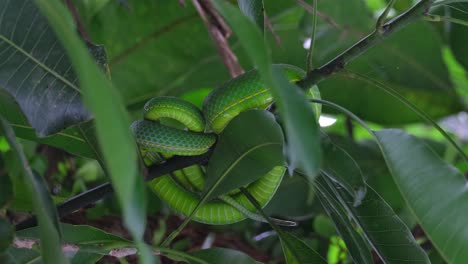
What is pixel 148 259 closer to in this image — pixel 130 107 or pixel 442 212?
pixel 442 212

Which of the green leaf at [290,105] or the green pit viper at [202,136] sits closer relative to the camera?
the green leaf at [290,105]

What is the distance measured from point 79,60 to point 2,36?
0.47 metres

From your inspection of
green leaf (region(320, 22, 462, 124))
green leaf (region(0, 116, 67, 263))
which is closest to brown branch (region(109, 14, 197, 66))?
green leaf (region(320, 22, 462, 124))

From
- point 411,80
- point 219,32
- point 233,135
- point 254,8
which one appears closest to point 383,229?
point 233,135

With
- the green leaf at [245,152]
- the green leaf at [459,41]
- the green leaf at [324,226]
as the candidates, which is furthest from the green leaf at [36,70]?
the green leaf at [459,41]

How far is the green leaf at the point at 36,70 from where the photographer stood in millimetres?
873

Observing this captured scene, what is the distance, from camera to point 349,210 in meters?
1.04

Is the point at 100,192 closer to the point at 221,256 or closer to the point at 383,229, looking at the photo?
the point at 221,256

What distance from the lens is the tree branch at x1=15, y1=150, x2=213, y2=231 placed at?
0.95 meters

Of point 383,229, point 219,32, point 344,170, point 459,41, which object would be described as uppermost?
point 219,32

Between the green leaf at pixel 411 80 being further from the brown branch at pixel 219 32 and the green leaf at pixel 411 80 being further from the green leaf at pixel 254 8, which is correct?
the green leaf at pixel 254 8

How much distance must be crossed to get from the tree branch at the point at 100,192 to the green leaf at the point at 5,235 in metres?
0.17

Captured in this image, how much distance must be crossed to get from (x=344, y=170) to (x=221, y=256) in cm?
26

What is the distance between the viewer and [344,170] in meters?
1.07
